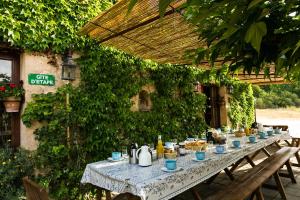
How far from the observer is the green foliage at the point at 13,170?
3.01 m

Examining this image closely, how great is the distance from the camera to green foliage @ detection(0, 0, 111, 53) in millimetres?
3125

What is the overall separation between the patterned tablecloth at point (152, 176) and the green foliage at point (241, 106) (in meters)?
5.77

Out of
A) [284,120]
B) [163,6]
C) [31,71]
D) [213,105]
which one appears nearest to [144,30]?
[31,71]

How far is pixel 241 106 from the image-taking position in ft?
30.0

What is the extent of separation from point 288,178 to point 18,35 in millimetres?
5469

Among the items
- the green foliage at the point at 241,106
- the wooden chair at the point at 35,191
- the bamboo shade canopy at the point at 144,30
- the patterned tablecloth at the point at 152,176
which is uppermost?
the bamboo shade canopy at the point at 144,30

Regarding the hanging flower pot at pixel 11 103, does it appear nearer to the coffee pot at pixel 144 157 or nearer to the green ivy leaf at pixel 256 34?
the coffee pot at pixel 144 157

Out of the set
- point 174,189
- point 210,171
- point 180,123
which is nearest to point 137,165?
point 174,189

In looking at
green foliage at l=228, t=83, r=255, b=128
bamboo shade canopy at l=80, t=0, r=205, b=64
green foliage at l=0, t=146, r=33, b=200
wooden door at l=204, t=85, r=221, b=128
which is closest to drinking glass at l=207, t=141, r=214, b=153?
bamboo shade canopy at l=80, t=0, r=205, b=64

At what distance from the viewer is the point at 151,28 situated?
322cm

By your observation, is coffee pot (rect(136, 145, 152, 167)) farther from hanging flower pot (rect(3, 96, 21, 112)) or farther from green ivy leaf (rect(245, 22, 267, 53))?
green ivy leaf (rect(245, 22, 267, 53))

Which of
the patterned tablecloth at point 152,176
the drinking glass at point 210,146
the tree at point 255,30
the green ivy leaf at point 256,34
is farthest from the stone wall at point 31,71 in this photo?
the green ivy leaf at point 256,34

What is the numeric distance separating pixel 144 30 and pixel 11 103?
85.7 inches

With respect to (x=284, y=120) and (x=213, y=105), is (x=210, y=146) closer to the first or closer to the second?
(x=213, y=105)
